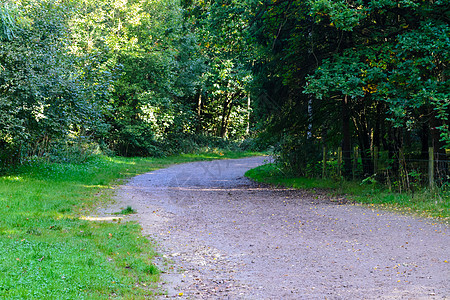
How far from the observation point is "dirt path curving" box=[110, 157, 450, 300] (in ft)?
17.5

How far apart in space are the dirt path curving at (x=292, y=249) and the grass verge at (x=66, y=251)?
0.44 metres

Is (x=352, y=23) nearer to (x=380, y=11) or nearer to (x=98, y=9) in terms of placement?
(x=380, y=11)

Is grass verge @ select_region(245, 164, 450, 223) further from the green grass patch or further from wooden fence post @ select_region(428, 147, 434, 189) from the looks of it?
the green grass patch

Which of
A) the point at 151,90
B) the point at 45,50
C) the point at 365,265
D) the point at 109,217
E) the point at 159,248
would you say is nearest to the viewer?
the point at 365,265

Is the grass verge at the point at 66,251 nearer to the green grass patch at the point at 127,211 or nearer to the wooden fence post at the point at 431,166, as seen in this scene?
the green grass patch at the point at 127,211

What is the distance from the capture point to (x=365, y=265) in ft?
20.6

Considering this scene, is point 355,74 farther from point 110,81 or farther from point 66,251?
point 110,81

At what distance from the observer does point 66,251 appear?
629 cm

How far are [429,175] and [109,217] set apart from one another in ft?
27.5

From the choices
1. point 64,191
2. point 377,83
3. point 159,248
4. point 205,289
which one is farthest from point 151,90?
point 205,289

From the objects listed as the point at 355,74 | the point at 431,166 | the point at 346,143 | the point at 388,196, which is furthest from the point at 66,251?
the point at 346,143

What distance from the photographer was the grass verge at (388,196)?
33.5 ft

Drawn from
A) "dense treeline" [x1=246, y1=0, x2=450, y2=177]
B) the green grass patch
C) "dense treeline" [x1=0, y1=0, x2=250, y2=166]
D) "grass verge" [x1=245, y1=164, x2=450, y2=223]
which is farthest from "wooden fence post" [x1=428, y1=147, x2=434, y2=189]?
"dense treeline" [x1=0, y1=0, x2=250, y2=166]

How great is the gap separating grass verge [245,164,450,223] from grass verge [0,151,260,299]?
6651 mm
